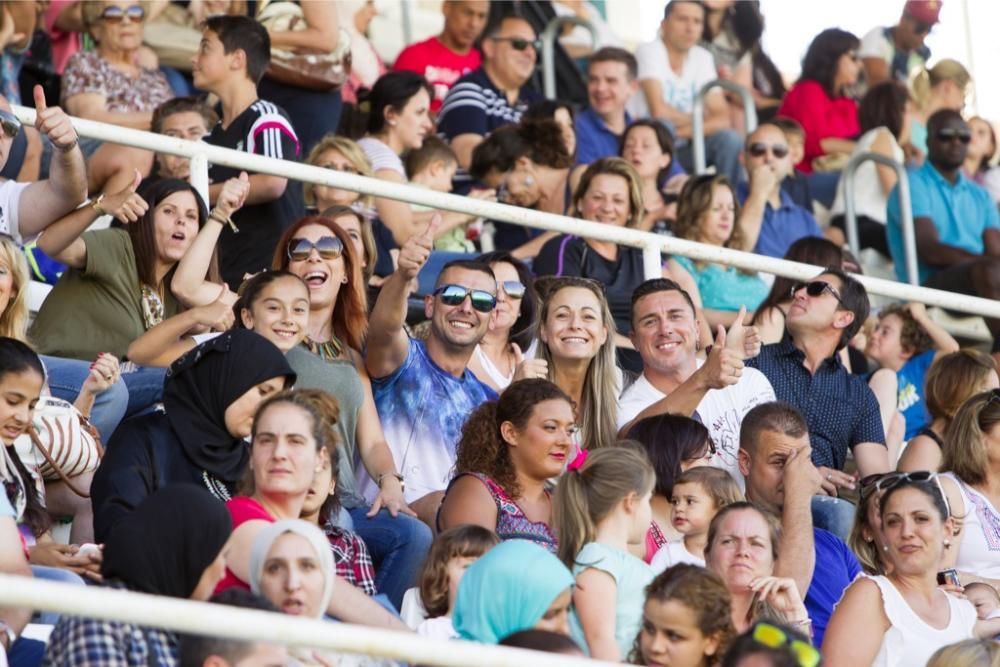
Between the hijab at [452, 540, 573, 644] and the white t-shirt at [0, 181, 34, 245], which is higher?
the white t-shirt at [0, 181, 34, 245]

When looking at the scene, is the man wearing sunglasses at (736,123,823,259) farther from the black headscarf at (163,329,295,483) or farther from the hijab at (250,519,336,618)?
the hijab at (250,519,336,618)

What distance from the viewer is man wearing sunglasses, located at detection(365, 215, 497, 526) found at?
7129mm

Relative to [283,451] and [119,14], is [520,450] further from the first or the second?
[119,14]

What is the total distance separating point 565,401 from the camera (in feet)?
21.5

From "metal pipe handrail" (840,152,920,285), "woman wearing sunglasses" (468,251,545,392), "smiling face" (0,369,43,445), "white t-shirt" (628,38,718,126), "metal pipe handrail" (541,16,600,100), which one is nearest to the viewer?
"smiling face" (0,369,43,445)

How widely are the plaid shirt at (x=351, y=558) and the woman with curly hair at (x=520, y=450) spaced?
0.40 m

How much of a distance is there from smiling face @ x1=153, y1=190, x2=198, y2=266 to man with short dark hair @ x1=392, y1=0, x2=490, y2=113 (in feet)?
13.6

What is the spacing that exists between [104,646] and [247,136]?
3792 mm

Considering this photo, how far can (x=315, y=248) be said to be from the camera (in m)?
7.20

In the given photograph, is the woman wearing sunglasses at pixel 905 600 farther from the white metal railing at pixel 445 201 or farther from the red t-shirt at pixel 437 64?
the red t-shirt at pixel 437 64

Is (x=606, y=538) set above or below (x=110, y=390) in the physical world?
below

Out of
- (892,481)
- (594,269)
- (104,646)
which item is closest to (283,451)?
(104,646)

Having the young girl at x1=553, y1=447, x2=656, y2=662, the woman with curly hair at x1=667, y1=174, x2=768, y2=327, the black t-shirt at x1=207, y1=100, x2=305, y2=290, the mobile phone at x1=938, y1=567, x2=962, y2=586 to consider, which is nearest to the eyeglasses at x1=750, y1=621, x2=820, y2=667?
the young girl at x1=553, y1=447, x2=656, y2=662

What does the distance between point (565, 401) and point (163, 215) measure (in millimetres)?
1607
